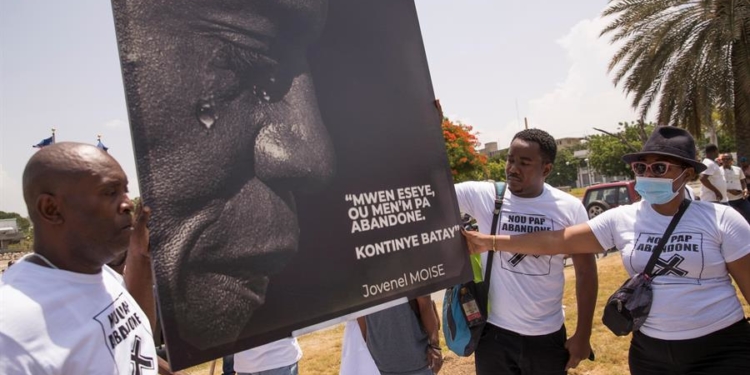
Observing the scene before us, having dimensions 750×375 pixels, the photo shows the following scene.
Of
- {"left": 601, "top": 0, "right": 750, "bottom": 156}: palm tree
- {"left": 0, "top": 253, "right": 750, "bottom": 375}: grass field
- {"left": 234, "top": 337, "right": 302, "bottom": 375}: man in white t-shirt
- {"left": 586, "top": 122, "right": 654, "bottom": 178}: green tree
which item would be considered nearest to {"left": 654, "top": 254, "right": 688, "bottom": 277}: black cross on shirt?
{"left": 234, "top": 337, "right": 302, "bottom": 375}: man in white t-shirt

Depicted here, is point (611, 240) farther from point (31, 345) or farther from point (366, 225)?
point (31, 345)

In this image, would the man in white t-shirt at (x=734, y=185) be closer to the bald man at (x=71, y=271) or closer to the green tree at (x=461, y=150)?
the bald man at (x=71, y=271)

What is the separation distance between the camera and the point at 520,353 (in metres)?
3.14

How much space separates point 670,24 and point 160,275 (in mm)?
15930

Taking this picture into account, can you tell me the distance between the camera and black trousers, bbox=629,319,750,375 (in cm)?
273

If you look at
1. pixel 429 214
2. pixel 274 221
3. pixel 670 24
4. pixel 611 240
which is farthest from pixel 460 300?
pixel 670 24

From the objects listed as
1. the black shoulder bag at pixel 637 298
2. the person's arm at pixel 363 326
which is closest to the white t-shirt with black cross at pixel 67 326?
the person's arm at pixel 363 326

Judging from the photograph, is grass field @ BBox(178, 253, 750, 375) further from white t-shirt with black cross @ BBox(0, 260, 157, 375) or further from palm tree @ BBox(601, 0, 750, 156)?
palm tree @ BBox(601, 0, 750, 156)

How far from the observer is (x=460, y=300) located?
3285 millimetres

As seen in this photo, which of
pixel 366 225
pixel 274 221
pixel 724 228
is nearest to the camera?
pixel 274 221

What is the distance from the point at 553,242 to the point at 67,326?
8.05 ft

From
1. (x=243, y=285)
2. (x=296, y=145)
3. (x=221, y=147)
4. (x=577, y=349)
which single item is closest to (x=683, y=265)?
(x=577, y=349)

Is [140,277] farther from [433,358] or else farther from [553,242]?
[553,242]

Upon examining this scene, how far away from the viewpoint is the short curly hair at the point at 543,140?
11.0ft
